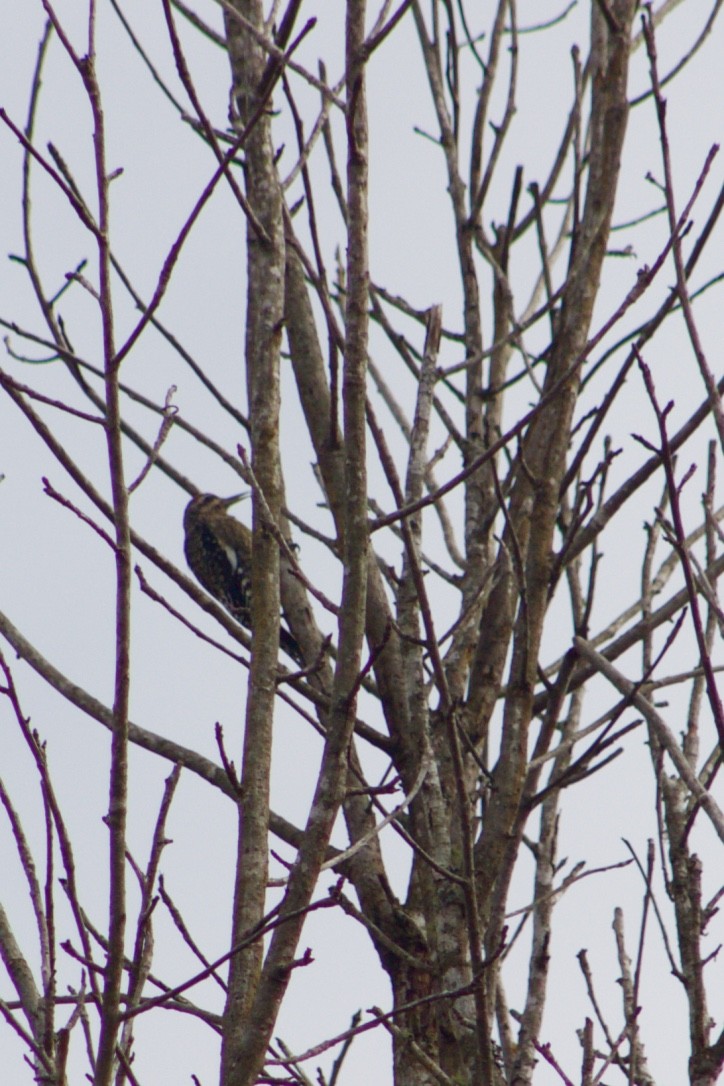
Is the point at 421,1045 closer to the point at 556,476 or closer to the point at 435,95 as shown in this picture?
the point at 556,476

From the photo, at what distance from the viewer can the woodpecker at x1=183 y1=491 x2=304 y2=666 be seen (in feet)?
30.9

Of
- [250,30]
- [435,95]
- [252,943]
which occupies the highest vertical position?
[435,95]

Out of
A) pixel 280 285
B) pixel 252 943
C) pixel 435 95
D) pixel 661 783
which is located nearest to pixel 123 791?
pixel 252 943

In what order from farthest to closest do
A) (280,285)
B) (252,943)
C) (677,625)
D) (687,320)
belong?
(677,625) < (280,285) < (687,320) < (252,943)

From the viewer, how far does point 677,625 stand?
2.78 m

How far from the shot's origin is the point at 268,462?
243 cm

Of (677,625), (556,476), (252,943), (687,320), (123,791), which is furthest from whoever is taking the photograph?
(556,476)

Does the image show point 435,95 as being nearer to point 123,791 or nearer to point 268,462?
point 268,462

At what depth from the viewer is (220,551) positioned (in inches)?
377

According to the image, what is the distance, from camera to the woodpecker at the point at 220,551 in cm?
941

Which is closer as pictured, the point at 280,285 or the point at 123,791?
the point at 123,791

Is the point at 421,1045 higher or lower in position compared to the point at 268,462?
lower

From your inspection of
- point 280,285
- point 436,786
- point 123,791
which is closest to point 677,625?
point 436,786

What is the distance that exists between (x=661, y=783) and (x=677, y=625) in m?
0.38
